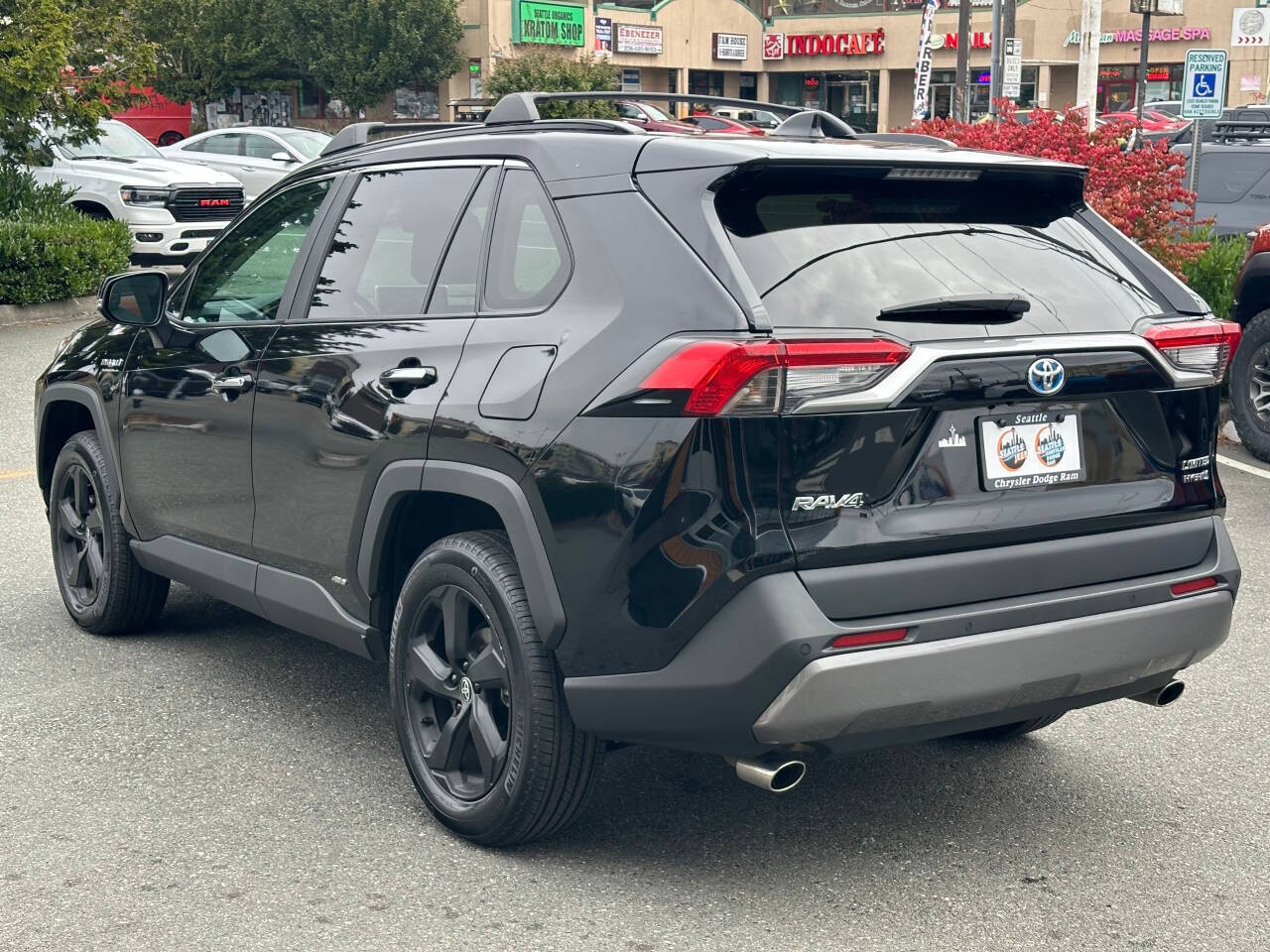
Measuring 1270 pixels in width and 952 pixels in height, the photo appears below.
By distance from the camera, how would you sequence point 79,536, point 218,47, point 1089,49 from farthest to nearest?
point 218,47, point 1089,49, point 79,536

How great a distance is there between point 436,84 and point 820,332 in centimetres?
5087

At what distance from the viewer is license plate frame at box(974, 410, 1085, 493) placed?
3.66 meters

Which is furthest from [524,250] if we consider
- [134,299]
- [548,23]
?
[548,23]

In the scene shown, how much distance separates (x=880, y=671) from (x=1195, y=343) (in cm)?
125

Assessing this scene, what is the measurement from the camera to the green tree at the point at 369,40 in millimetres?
49031

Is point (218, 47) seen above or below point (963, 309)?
above

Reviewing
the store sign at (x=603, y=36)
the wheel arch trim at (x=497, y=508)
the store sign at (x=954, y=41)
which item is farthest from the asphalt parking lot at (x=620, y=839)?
the store sign at (x=954, y=41)

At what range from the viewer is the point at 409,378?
4266 mm

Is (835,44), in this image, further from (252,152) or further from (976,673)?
(976,673)

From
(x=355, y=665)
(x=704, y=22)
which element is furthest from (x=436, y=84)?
(x=355, y=665)

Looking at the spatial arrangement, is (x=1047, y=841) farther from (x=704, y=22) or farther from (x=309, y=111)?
(x=704, y=22)

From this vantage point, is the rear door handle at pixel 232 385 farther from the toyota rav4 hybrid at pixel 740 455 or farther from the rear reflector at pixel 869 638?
the rear reflector at pixel 869 638

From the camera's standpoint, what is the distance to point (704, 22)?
62.5 metres

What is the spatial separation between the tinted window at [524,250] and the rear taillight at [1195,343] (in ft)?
4.70
